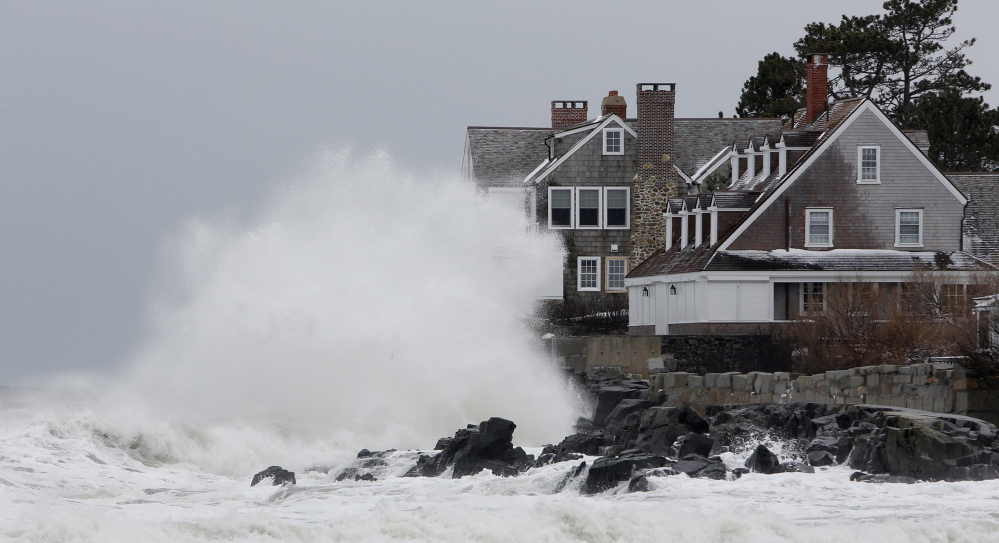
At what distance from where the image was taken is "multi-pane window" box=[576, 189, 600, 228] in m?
40.9

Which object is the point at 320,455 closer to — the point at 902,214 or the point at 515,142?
the point at 902,214

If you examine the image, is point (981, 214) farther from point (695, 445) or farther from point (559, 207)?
point (695, 445)

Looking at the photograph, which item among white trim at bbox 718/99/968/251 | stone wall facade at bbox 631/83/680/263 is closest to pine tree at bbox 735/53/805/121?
stone wall facade at bbox 631/83/680/263

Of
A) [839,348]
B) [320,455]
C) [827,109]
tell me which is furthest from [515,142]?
[320,455]

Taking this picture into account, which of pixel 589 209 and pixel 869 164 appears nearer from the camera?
pixel 869 164

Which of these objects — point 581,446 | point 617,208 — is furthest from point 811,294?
point 581,446

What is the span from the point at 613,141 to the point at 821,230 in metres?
9.77

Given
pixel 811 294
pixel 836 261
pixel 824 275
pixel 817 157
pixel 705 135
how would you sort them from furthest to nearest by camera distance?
1. pixel 705 135
2. pixel 817 157
3. pixel 836 261
4. pixel 811 294
5. pixel 824 275

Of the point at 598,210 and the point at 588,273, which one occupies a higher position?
the point at 598,210

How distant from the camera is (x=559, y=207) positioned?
40812mm

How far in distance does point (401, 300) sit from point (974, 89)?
3075 centimetres

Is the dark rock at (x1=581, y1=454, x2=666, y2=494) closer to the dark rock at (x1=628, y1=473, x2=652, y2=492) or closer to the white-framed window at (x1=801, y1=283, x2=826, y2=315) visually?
the dark rock at (x1=628, y1=473, x2=652, y2=492)

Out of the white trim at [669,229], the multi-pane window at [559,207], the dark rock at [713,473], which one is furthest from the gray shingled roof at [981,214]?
the dark rock at [713,473]

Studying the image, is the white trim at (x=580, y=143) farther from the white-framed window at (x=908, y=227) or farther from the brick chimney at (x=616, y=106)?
the white-framed window at (x=908, y=227)
